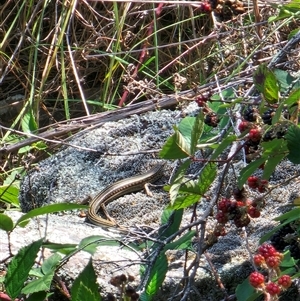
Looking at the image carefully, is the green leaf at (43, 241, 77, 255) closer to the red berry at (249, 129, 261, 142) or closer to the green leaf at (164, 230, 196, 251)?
the green leaf at (164, 230, 196, 251)

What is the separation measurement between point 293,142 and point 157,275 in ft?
1.25

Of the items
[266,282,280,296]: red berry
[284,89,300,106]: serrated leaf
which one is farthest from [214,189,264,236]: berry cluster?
[266,282,280,296]: red berry

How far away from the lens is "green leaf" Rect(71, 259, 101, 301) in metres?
1.14

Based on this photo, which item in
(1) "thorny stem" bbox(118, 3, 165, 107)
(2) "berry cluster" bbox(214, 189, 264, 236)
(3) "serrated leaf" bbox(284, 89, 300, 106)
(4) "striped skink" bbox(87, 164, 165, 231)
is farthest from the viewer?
(1) "thorny stem" bbox(118, 3, 165, 107)

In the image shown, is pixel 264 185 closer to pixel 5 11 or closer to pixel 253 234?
pixel 253 234

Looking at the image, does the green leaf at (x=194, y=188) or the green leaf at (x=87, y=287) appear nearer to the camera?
the green leaf at (x=87, y=287)

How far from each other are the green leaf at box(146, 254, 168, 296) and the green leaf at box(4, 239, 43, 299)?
24cm

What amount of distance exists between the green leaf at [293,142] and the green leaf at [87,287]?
0.47 m

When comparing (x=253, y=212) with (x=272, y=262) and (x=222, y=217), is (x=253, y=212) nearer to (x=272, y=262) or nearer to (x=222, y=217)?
(x=222, y=217)

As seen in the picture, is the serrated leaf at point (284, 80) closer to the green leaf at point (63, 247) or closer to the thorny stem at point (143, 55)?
the green leaf at point (63, 247)

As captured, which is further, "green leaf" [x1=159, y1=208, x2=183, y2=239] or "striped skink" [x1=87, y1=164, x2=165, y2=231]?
"striped skink" [x1=87, y1=164, x2=165, y2=231]

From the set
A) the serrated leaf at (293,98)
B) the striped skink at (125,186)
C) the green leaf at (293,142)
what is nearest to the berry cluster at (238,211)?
the green leaf at (293,142)

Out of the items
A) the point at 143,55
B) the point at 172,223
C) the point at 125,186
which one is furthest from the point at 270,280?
the point at 143,55

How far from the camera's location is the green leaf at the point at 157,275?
141 centimetres
